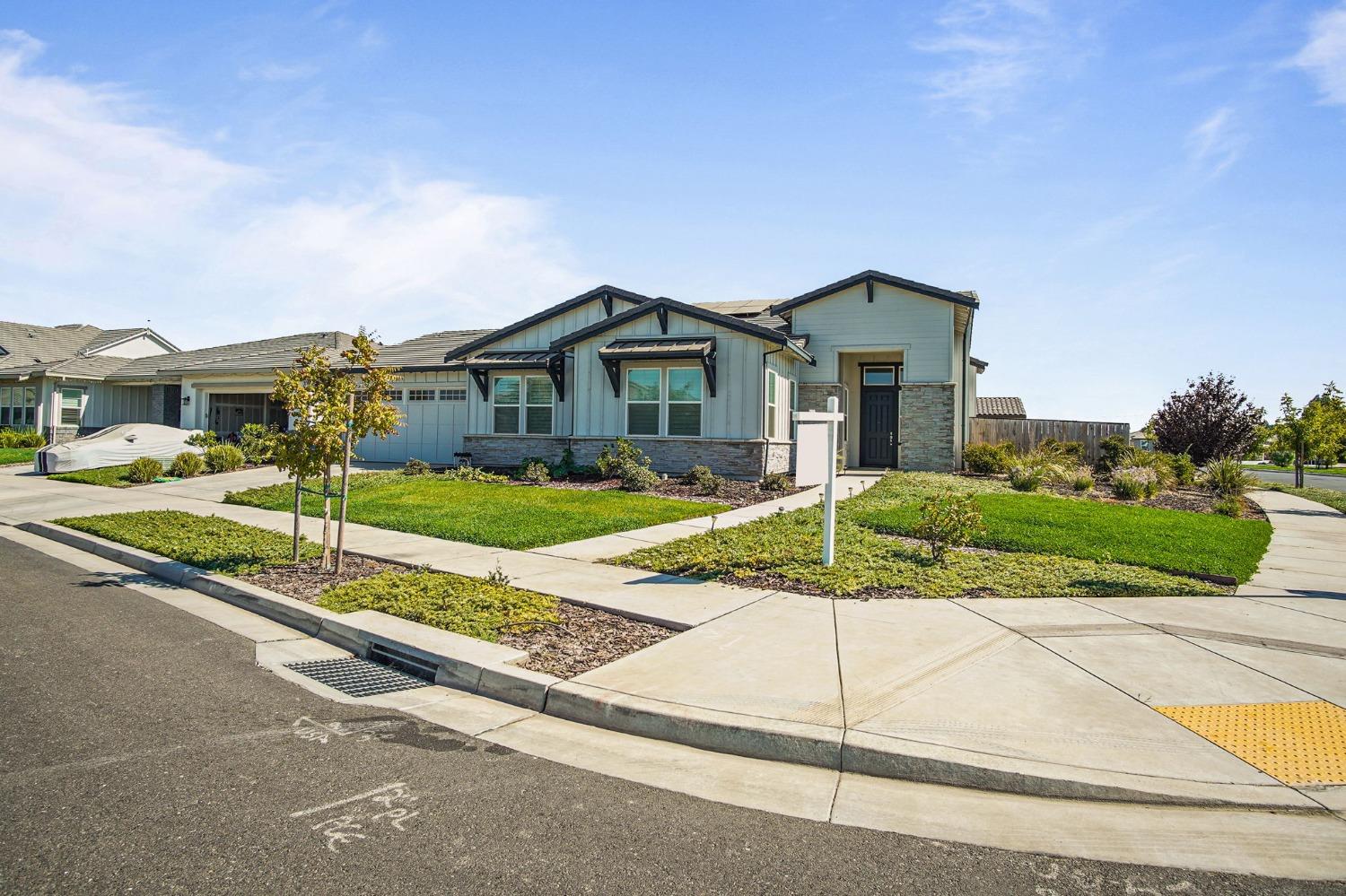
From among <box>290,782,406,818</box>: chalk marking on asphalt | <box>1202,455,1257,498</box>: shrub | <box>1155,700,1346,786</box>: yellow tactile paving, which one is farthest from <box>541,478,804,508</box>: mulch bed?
<box>290,782,406,818</box>: chalk marking on asphalt

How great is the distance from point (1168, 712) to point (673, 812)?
3140 millimetres

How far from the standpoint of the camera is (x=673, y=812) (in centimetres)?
342

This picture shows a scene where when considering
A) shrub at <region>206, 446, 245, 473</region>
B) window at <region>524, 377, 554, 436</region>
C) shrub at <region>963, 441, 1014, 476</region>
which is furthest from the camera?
shrub at <region>206, 446, 245, 473</region>

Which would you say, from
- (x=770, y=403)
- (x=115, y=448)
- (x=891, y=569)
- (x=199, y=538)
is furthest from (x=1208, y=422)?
(x=115, y=448)

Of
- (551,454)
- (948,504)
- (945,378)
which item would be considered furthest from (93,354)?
(948,504)

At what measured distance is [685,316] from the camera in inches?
734

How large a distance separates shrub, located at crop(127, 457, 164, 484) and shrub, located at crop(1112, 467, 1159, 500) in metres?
24.1

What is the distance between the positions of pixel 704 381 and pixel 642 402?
1.79 meters

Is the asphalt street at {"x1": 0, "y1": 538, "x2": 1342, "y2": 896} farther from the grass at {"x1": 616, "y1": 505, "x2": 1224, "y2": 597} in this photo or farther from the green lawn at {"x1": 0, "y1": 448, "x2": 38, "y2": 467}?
the green lawn at {"x1": 0, "y1": 448, "x2": 38, "y2": 467}

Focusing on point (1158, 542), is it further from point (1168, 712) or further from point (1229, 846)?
point (1229, 846)

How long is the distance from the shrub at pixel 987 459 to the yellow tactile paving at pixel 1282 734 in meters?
16.6

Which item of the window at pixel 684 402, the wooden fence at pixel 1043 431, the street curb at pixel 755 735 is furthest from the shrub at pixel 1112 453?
the street curb at pixel 755 735

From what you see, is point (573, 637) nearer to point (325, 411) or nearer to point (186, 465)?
point (325, 411)

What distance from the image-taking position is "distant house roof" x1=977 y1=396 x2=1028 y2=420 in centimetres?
3625
